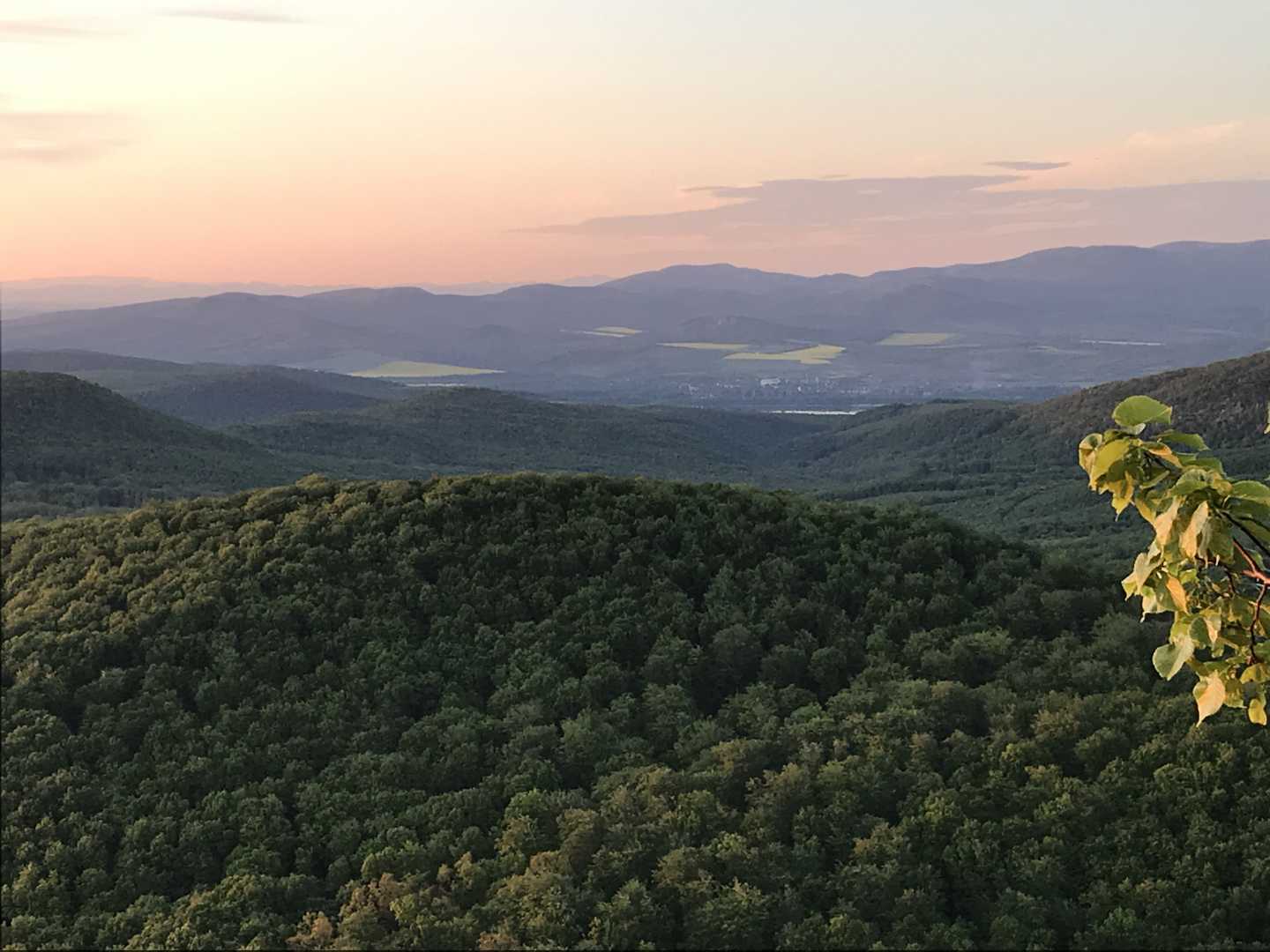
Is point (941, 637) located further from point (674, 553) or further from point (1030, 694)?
point (674, 553)

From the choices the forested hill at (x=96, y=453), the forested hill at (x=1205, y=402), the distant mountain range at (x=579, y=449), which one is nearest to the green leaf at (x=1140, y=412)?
the distant mountain range at (x=579, y=449)

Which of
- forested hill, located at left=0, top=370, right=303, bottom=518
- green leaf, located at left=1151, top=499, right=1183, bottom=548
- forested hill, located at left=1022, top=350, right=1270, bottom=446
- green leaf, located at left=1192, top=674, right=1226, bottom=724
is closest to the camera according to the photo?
green leaf, located at left=1151, top=499, right=1183, bottom=548

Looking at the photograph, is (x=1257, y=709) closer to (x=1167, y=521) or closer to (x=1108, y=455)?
(x=1167, y=521)

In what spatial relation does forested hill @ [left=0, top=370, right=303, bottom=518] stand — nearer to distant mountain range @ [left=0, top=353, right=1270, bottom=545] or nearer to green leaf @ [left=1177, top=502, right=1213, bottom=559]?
distant mountain range @ [left=0, top=353, right=1270, bottom=545]

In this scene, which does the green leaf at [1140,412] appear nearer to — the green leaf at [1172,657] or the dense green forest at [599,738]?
the green leaf at [1172,657]

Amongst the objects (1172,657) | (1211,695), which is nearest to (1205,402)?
(1211,695)

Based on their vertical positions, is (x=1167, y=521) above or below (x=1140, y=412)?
below

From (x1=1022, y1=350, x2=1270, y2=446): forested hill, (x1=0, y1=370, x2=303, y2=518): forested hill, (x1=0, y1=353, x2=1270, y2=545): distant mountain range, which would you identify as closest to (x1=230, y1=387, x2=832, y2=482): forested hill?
(x1=0, y1=353, x2=1270, y2=545): distant mountain range
